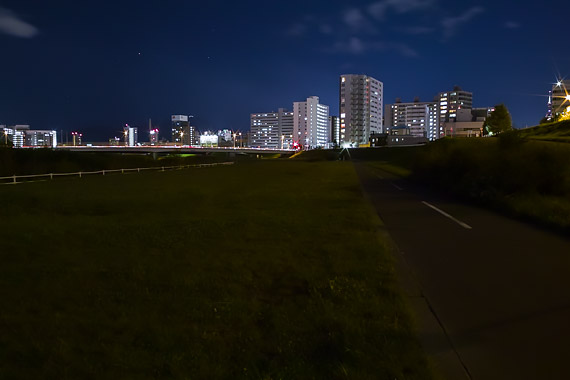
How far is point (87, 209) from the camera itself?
15.1 metres

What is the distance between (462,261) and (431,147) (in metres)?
21.8

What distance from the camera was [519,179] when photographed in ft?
48.1

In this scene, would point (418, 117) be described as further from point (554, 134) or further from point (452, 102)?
point (554, 134)

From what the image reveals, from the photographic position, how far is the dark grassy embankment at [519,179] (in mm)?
12391

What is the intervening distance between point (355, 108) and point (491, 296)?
159m

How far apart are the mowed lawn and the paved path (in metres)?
0.46

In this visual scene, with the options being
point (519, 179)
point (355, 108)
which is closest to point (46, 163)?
point (519, 179)

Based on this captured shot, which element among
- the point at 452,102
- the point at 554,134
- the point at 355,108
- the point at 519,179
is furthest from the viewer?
the point at 452,102

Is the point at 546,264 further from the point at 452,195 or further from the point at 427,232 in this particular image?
the point at 452,195

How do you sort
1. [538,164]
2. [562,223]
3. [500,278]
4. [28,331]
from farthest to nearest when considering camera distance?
[538,164]
[562,223]
[500,278]
[28,331]

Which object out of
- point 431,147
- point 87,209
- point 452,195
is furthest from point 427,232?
point 431,147

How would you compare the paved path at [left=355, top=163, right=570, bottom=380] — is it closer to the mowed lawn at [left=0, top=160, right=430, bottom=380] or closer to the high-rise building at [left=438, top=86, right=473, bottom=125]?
the mowed lawn at [left=0, top=160, right=430, bottom=380]

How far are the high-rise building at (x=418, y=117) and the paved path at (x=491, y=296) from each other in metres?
180

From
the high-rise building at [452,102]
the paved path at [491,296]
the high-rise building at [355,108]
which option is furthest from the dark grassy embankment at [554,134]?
the high-rise building at [452,102]
